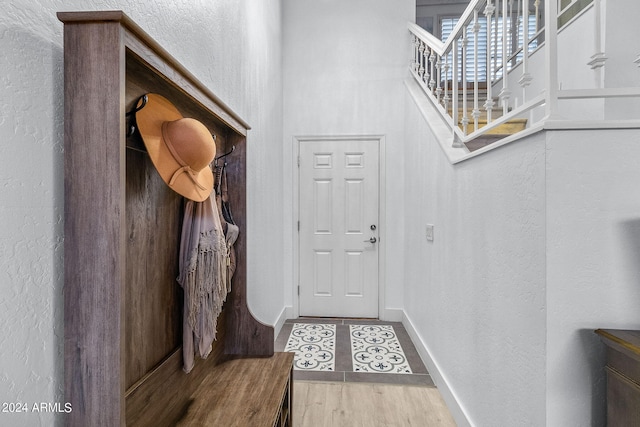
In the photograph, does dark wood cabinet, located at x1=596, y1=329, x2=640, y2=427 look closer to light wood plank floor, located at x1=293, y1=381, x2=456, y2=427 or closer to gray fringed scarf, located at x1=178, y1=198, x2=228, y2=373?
light wood plank floor, located at x1=293, y1=381, x2=456, y2=427

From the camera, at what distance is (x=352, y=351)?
2.88 metres

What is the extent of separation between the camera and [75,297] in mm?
698

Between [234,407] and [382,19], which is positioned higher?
[382,19]

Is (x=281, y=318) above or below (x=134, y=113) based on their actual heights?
below

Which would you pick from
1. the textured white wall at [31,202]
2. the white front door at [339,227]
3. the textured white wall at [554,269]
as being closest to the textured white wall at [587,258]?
the textured white wall at [554,269]

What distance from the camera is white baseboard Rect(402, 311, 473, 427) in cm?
188

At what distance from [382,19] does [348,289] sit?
2.88 m

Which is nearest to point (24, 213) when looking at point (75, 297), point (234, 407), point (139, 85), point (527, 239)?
point (75, 297)

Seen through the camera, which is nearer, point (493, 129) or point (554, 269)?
point (554, 269)

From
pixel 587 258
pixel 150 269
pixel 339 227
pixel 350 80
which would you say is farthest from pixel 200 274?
pixel 350 80

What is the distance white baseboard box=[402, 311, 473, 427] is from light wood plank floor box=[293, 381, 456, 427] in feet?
0.15

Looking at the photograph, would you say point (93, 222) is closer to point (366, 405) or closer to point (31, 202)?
point (31, 202)

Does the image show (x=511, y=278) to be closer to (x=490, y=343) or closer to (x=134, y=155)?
(x=490, y=343)

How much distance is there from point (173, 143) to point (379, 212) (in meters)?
2.90
